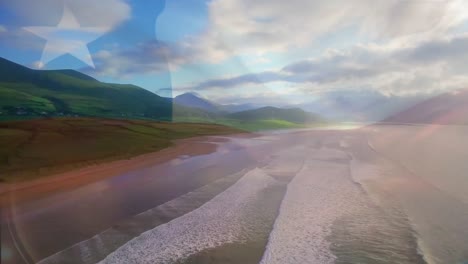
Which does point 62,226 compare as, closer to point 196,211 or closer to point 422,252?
point 196,211

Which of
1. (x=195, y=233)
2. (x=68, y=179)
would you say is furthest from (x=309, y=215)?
(x=68, y=179)

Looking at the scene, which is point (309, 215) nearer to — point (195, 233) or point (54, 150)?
point (195, 233)

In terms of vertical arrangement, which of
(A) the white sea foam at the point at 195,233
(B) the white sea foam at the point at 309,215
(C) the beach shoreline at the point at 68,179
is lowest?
(C) the beach shoreline at the point at 68,179

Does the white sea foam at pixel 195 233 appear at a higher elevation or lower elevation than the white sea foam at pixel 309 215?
lower

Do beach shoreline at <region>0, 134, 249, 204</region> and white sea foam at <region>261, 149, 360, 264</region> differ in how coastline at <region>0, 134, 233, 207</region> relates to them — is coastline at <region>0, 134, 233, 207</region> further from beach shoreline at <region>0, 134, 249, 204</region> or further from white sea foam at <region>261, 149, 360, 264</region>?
white sea foam at <region>261, 149, 360, 264</region>

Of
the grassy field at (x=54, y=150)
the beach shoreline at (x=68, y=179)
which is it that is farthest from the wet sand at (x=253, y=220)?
the grassy field at (x=54, y=150)

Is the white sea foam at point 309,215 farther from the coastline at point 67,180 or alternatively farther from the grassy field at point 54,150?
the grassy field at point 54,150
